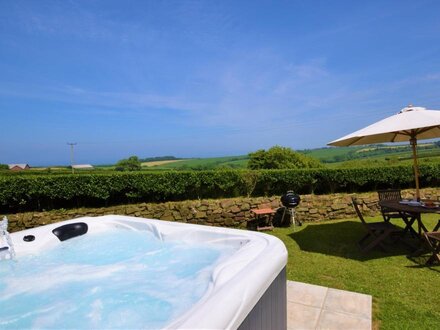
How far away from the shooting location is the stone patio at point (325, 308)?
248cm

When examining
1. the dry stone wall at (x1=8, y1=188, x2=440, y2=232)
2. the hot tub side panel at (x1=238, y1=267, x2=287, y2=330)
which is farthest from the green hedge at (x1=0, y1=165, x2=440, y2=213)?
the hot tub side panel at (x1=238, y1=267, x2=287, y2=330)

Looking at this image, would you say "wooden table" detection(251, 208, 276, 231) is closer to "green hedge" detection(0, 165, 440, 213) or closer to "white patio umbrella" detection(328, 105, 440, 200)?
"green hedge" detection(0, 165, 440, 213)

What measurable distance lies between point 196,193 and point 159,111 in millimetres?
14245

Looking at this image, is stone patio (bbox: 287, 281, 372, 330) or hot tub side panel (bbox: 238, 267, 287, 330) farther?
stone patio (bbox: 287, 281, 372, 330)

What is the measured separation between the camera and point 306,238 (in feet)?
17.8

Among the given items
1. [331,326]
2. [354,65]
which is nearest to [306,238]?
[331,326]

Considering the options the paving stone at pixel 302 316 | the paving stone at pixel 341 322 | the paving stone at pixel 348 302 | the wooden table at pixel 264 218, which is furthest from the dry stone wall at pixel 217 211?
the paving stone at pixel 341 322

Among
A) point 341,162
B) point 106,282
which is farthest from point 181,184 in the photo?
point 341,162

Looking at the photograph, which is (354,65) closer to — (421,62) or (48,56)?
(421,62)

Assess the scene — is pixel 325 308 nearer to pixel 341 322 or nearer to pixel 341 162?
pixel 341 322

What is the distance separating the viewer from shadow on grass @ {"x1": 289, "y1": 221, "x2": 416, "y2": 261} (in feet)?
14.3

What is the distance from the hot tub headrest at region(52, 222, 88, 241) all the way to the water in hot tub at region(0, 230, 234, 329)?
0.28 feet

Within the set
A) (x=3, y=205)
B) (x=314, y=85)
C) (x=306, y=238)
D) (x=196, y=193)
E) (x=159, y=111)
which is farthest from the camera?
(x=159, y=111)

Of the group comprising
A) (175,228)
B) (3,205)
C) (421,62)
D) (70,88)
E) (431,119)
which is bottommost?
(175,228)
